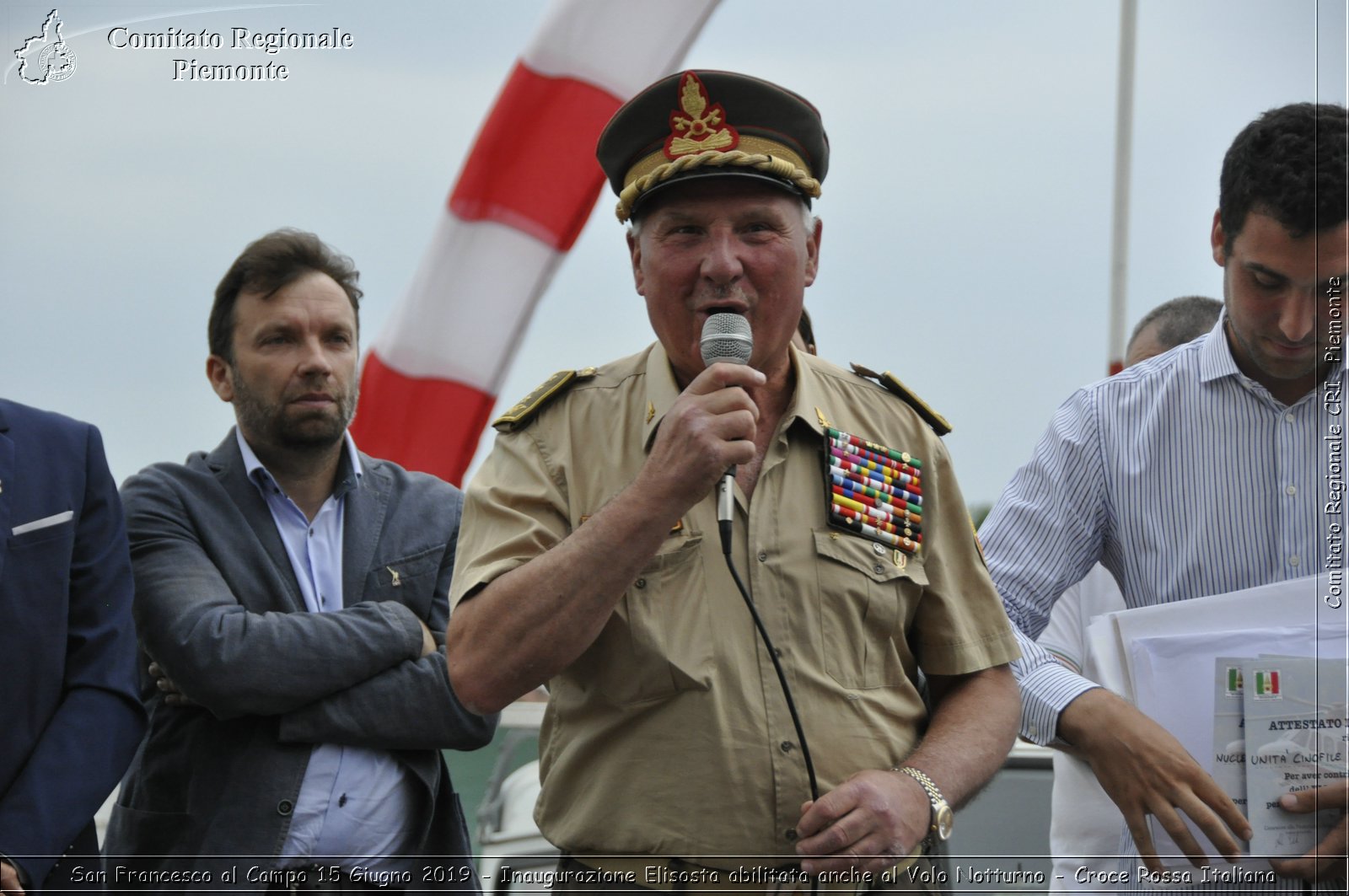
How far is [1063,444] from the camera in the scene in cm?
276

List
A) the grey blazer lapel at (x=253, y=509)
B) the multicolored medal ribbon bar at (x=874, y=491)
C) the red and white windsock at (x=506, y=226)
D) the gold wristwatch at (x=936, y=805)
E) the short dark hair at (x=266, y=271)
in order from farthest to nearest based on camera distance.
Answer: the red and white windsock at (x=506, y=226)
the short dark hair at (x=266, y=271)
the grey blazer lapel at (x=253, y=509)
the multicolored medal ribbon bar at (x=874, y=491)
the gold wristwatch at (x=936, y=805)

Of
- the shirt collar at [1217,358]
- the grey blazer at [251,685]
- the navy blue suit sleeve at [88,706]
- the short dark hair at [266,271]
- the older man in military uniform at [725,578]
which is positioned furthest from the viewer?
the short dark hair at [266,271]

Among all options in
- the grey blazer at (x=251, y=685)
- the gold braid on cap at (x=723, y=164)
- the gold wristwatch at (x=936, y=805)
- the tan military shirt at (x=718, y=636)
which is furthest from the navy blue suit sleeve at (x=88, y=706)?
the gold wristwatch at (x=936, y=805)

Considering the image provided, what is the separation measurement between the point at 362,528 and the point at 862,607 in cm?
149

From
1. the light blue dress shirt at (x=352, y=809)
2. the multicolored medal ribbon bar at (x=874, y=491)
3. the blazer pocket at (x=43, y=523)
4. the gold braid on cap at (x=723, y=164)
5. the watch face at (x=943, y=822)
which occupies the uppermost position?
the gold braid on cap at (x=723, y=164)

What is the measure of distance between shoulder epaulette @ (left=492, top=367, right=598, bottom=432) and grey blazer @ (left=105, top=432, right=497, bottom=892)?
86cm

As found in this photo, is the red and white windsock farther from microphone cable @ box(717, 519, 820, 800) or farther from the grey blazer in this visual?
microphone cable @ box(717, 519, 820, 800)

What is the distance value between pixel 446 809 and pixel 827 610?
1.32m

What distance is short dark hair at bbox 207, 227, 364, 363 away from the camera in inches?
135

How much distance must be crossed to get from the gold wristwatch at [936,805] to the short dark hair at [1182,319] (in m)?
2.46

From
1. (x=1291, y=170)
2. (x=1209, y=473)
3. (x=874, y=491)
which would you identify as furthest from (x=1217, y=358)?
(x=874, y=491)

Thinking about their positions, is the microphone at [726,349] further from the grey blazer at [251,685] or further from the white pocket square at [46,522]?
the white pocket square at [46,522]

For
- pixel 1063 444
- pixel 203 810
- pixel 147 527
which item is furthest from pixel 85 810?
pixel 1063 444

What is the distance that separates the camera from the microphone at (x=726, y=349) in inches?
82.3
